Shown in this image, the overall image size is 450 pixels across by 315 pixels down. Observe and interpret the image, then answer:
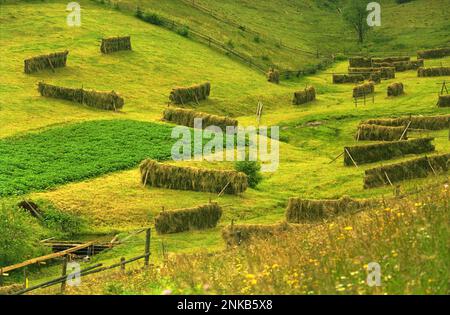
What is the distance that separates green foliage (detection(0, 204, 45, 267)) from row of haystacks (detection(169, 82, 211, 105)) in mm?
36939

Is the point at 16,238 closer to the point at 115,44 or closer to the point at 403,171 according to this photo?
the point at 403,171

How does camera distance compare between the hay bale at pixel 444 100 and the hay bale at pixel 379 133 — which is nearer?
the hay bale at pixel 379 133

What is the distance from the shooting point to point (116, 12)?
341 ft

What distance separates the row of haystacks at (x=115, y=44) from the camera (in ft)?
290

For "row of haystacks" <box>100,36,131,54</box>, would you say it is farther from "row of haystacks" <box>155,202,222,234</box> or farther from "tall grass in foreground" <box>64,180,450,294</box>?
"tall grass in foreground" <box>64,180,450,294</box>

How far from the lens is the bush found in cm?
5345

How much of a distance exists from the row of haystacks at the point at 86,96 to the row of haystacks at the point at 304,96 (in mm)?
21352

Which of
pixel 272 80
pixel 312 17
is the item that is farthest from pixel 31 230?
pixel 312 17

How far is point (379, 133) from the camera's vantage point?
216ft

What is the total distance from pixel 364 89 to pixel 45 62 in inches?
1270

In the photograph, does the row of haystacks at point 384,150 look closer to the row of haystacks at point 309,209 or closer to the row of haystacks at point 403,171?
the row of haystacks at point 403,171

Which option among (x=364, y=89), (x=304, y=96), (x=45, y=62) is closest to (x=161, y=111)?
(x=45, y=62)

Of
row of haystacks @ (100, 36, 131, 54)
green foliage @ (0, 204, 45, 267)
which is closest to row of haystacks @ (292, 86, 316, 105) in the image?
row of haystacks @ (100, 36, 131, 54)

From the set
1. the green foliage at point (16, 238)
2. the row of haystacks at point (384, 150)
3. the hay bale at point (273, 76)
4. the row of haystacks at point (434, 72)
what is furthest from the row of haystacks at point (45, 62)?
the row of haystacks at point (434, 72)
